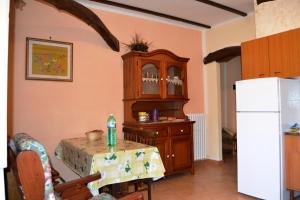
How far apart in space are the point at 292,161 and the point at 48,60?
123 inches

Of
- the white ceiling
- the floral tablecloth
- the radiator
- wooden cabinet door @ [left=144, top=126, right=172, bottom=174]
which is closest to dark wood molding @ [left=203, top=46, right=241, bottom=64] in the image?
the white ceiling

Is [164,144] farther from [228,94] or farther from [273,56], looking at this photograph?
[228,94]

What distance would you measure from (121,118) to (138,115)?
0.87 ft

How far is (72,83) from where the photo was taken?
10.7 ft

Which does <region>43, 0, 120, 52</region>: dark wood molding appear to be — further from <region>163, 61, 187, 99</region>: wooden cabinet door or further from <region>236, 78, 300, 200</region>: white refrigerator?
<region>236, 78, 300, 200</region>: white refrigerator

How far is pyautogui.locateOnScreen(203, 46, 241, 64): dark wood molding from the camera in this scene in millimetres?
4191

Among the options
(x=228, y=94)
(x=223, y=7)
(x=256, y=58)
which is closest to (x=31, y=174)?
(x=256, y=58)

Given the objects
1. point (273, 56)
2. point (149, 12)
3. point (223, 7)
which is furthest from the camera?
point (149, 12)

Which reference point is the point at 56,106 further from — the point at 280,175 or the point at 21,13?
the point at 280,175

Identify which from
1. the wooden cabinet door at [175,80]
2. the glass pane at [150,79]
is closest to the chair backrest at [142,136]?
the glass pane at [150,79]

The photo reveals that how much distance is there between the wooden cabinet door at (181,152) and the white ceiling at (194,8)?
202cm

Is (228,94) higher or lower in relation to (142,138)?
higher

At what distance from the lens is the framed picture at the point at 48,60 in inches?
117

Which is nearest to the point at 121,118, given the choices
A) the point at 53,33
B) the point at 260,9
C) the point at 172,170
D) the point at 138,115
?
the point at 138,115
